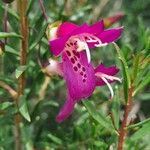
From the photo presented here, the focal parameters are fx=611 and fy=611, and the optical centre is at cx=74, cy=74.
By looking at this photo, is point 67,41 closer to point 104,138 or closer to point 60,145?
point 104,138

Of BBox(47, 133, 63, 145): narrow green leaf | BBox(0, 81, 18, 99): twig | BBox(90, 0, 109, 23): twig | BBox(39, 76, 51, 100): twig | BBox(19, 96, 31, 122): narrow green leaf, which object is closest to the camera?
BBox(19, 96, 31, 122): narrow green leaf

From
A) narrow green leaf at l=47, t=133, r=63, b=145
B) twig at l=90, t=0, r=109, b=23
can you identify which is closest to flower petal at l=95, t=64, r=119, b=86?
narrow green leaf at l=47, t=133, r=63, b=145

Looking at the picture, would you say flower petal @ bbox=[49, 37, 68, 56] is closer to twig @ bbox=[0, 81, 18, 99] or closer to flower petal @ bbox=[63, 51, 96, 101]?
flower petal @ bbox=[63, 51, 96, 101]

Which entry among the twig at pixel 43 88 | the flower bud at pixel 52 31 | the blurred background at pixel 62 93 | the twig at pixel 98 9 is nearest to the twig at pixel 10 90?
the blurred background at pixel 62 93

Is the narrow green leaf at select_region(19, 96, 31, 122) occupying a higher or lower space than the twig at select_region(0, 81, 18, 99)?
lower

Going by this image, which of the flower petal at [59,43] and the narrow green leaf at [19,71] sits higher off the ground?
the flower petal at [59,43]

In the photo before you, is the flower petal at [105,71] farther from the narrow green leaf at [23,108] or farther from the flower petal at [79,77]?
the narrow green leaf at [23,108]

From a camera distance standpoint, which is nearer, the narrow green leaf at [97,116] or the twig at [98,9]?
the narrow green leaf at [97,116]

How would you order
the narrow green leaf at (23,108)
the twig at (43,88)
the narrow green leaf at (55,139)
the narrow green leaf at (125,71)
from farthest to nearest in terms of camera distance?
the twig at (43,88) → the narrow green leaf at (55,139) → the narrow green leaf at (23,108) → the narrow green leaf at (125,71)
